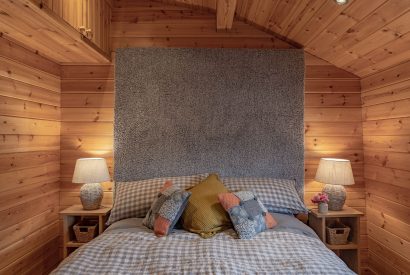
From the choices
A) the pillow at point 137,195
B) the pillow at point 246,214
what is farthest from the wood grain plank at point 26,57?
the pillow at point 246,214

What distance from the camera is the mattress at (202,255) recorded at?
1427 millimetres

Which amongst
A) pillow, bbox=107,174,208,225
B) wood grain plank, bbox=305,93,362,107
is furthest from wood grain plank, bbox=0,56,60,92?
A: wood grain plank, bbox=305,93,362,107

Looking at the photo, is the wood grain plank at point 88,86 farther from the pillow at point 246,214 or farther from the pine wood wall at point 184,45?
the pillow at point 246,214

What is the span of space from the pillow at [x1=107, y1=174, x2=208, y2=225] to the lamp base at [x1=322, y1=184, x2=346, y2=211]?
1.11 metres

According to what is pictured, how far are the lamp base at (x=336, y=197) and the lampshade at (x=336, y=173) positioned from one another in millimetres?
85

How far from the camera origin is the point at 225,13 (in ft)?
7.95

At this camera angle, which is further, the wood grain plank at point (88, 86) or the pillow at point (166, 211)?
the wood grain plank at point (88, 86)

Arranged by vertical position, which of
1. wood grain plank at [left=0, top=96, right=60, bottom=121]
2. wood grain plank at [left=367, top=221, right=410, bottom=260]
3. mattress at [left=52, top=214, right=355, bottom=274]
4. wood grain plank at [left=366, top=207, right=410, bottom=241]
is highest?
wood grain plank at [left=0, top=96, right=60, bottom=121]

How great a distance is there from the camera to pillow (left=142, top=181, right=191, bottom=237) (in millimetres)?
1980

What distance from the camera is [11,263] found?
2211mm

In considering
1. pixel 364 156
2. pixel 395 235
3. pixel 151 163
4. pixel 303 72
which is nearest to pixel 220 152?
pixel 151 163

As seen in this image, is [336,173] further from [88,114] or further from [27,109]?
[27,109]

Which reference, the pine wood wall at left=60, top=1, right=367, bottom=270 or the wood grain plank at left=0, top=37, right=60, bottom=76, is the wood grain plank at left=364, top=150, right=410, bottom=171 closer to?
the pine wood wall at left=60, top=1, right=367, bottom=270

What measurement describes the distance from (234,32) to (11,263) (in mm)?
2685
